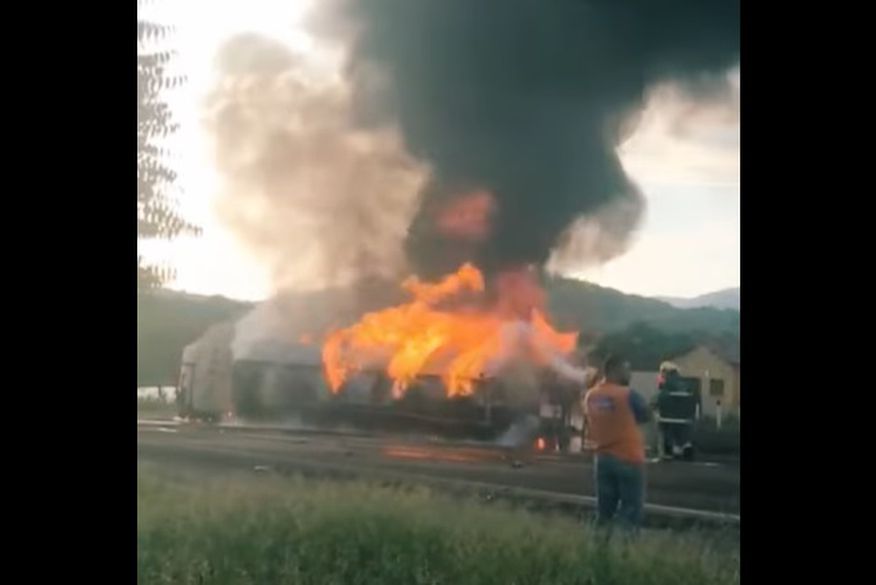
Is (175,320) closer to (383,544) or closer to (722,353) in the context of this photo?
(383,544)

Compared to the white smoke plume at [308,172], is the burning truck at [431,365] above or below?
below

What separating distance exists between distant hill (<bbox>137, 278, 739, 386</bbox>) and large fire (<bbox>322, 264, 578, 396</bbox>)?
4 cm

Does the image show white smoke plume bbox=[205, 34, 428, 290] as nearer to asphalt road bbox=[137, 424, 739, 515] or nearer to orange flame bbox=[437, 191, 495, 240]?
orange flame bbox=[437, 191, 495, 240]

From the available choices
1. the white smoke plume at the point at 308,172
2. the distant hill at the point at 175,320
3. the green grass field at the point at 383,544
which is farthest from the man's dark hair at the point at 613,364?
the distant hill at the point at 175,320

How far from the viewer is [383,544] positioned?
2.14 metres

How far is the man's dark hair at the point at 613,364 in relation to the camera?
6.98 feet

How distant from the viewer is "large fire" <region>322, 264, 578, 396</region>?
7.03 feet

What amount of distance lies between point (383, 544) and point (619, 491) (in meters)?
0.55

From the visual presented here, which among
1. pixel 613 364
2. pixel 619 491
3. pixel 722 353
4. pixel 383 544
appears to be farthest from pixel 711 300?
pixel 383 544

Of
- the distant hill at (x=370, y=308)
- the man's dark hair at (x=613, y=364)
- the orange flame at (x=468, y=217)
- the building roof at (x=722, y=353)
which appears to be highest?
the orange flame at (x=468, y=217)

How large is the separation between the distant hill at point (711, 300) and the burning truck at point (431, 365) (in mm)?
250

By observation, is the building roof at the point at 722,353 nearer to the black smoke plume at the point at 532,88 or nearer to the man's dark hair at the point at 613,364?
the man's dark hair at the point at 613,364
